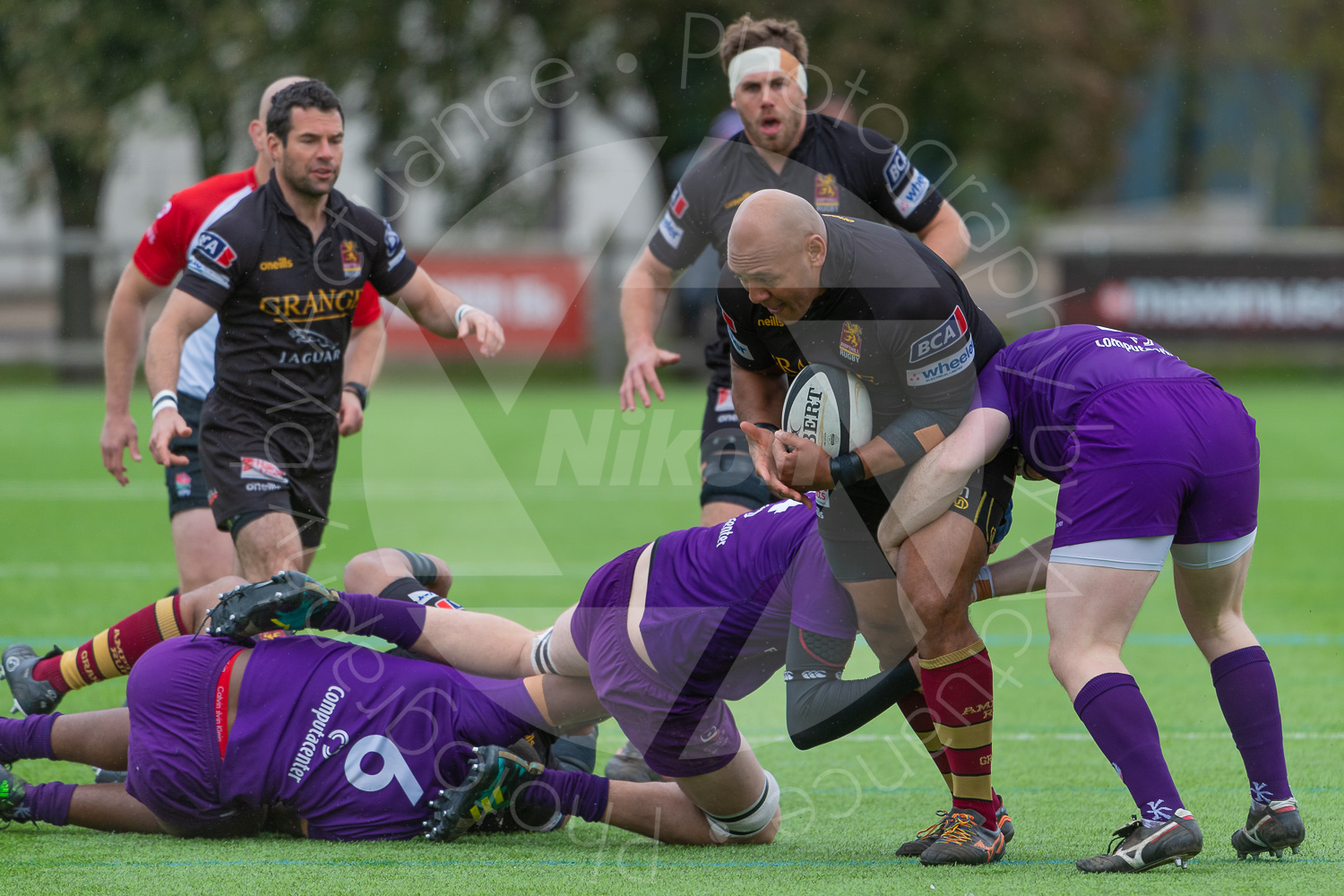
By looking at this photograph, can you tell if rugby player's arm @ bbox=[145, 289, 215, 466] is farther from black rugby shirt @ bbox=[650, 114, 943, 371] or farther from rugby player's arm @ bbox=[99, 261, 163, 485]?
black rugby shirt @ bbox=[650, 114, 943, 371]

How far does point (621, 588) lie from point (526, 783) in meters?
0.64

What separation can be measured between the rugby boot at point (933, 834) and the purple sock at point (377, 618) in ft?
5.58

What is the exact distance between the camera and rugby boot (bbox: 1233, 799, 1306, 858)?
3.80 m

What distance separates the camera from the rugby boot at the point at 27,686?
485cm

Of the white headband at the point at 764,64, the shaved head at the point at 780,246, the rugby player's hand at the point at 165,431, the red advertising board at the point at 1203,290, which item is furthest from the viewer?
the red advertising board at the point at 1203,290

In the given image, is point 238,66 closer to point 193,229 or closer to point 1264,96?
point 193,229

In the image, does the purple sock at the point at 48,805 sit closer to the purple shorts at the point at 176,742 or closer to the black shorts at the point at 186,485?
the purple shorts at the point at 176,742

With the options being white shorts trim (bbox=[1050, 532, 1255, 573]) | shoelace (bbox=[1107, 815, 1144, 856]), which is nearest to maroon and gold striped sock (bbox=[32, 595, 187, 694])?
white shorts trim (bbox=[1050, 532, 1255, 573])

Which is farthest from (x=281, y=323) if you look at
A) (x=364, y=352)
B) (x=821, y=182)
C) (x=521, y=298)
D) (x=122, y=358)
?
(x=521, y=298)

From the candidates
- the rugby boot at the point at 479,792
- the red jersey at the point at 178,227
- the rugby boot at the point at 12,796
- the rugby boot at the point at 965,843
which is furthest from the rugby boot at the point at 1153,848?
the red jersey at the point at 178,227

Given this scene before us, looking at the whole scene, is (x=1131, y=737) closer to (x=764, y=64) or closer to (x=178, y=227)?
(x=764, y=64)

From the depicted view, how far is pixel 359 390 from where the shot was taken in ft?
20.4

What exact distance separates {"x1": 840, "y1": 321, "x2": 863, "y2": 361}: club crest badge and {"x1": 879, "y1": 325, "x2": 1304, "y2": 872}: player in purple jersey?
0.35 metres

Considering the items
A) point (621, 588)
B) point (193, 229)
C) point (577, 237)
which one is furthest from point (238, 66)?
point (621, 588)
